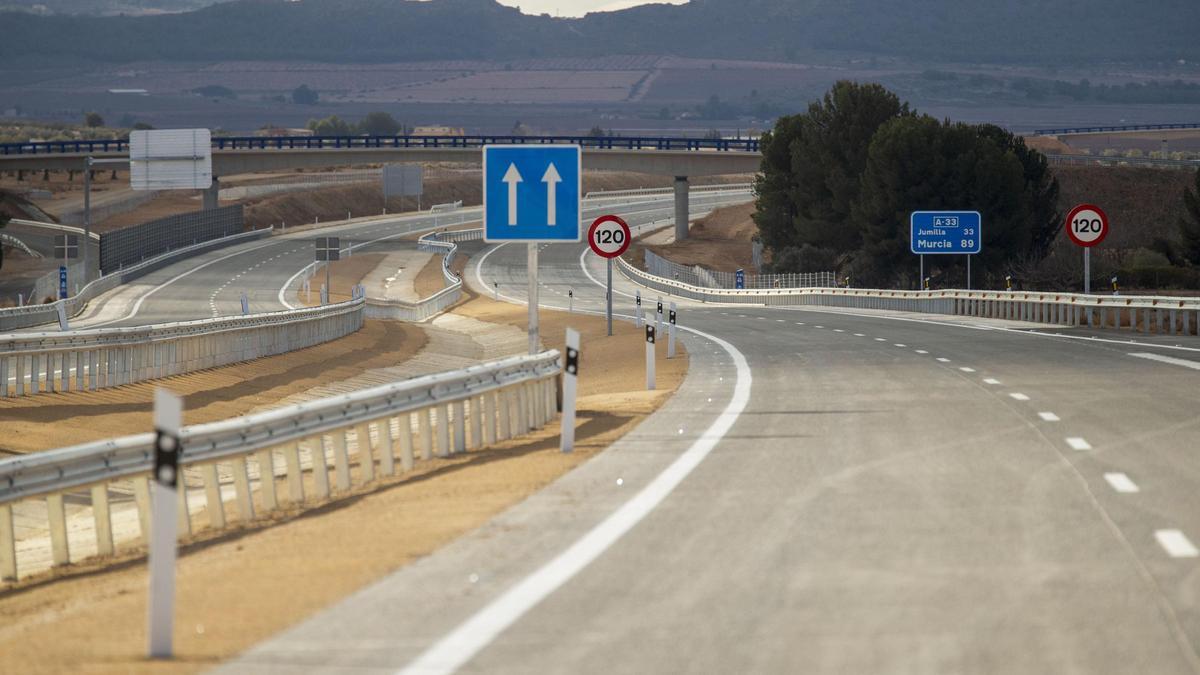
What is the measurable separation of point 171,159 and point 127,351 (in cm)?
5541

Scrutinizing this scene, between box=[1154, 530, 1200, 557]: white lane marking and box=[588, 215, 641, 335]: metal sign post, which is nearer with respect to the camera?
box=[1154, 530, 1200, 557]: white lane marking

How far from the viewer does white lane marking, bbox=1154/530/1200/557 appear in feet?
31.5

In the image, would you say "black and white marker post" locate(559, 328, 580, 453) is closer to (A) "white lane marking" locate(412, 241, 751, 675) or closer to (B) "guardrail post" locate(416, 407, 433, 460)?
(A) "white lane marking" locate(412, 241, 751, 675)

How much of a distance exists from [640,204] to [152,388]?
15298 cm

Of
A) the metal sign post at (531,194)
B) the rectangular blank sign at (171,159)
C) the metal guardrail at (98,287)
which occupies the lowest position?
the metal guardrail at (98,287)

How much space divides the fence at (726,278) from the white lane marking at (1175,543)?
90.2m

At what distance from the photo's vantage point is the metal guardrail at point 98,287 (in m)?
64.1

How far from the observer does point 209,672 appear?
7.28 m

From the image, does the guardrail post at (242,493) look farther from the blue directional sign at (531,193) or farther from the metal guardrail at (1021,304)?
the metal guardrail at (1021,304)

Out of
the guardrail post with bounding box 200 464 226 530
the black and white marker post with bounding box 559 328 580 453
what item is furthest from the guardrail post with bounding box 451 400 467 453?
the guardrail post with bounding box 200 464 226 530

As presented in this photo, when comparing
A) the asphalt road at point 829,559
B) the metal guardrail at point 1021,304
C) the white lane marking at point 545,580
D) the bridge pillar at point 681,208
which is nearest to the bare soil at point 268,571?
the asphalt road at point 829,559

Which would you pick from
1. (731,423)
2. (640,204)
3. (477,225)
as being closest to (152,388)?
(731,423)

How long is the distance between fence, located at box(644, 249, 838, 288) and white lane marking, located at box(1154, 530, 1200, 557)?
90183 millimetres

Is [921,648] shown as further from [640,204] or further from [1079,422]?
[640,204]
